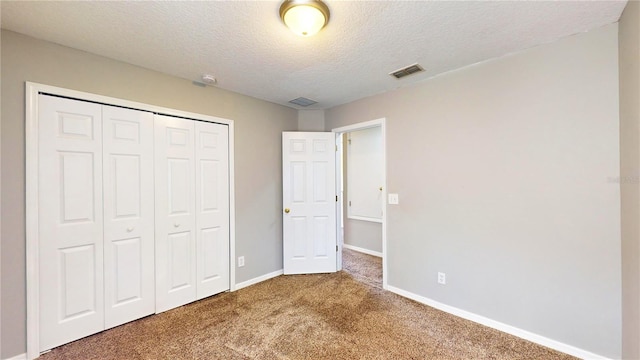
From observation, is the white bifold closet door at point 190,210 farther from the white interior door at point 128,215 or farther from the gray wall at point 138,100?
the gray wall at point 138,100

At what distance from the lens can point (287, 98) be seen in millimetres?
3365

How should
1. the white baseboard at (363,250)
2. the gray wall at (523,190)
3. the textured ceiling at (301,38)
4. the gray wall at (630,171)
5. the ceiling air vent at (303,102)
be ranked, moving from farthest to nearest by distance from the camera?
the white baseboard at (363,250)
the ceiling air vent at (303,102)
the gray wall at (523,190)
the textured ceiling at (301,38)
the gray wall at (630,171)

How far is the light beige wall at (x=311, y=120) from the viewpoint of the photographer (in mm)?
3891

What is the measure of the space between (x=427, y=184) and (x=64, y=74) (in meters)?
3.41

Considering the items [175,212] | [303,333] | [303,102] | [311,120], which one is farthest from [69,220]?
[311,120]

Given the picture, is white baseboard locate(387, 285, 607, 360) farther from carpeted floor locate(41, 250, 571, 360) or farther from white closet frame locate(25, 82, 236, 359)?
white closet frame locate(25, 82, 236, 359)

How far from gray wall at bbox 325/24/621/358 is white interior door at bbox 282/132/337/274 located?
1.06m

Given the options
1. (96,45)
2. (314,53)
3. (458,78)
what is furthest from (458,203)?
(96,45)

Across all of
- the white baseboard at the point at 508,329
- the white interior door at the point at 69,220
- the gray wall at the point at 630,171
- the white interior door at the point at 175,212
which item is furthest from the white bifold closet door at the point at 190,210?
the gray wall at the point at 630,171

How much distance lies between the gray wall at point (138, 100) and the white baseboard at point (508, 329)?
194 cm

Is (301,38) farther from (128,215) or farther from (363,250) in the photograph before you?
(363,250)

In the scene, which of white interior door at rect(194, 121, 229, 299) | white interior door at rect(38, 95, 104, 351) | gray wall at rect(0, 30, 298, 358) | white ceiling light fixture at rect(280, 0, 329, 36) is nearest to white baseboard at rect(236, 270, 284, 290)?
gray wall at rect(0, 30, 298, 358)

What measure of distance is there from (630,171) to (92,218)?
13.0ft

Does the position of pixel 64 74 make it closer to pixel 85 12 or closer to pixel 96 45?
pixel 96 45
